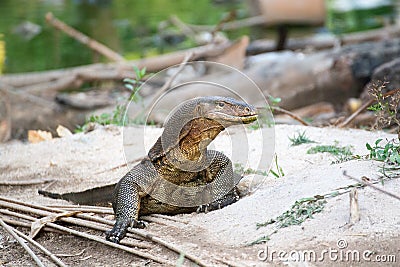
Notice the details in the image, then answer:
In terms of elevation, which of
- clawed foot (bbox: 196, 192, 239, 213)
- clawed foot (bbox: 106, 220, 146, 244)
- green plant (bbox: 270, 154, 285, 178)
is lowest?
clawed foot (bbox: 106, 220, 146, 244)

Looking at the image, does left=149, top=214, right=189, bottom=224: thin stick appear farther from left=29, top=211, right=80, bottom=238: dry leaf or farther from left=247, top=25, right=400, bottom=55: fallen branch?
left=247, top=25, right=400, bottom=55: fallen branch

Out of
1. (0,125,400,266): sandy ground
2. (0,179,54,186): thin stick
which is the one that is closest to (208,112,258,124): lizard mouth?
(0,125,400,266): sandy ground

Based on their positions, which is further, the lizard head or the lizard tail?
the lizard tail

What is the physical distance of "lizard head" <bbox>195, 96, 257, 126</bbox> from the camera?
4160 mm

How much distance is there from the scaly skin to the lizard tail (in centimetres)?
57

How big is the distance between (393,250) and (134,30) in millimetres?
14374

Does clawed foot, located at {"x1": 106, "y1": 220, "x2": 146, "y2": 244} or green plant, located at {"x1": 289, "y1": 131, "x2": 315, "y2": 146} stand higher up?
green plant, located at {"x1": 289, "y1": 131, "x2": 315, "y2": 146}

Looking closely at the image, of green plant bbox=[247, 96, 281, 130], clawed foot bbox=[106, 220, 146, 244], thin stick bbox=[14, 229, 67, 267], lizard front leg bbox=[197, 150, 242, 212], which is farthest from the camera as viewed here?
green plant bbox=[247, 96, 281, 130]

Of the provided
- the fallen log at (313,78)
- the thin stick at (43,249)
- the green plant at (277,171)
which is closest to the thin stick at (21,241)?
the thin stick at (43,249)

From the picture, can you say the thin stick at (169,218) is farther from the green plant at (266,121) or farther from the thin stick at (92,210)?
the green plant at (266,121)

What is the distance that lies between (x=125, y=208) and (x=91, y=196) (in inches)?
32.9

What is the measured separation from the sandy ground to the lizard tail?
76 millimetres

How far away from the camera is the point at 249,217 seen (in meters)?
4.01

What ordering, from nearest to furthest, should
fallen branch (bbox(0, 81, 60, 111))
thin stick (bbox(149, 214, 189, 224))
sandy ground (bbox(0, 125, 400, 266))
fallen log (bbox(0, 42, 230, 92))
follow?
1. sandy ground (bbox(0, 125, 400, 266))
2. thin stick (bbox(149, 214, 189, 224))
3. fallen branch (bbox(0, 81, 60, 111))
4. fallen log (bbox(0, 42, 230, 92))
